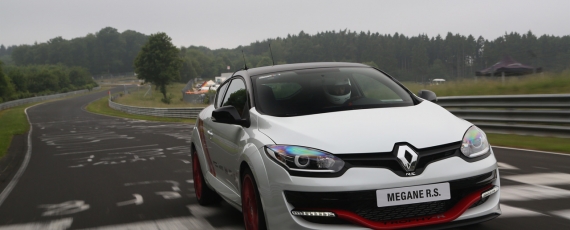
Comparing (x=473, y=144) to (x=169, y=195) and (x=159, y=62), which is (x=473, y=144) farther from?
(x=159, y=62)

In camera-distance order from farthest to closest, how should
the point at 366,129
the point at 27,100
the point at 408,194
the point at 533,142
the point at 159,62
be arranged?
1. the point at 159,62
2. the point at 27,100
3. the point at 533,142
4. the point at 366,129
5. the point at 408,194

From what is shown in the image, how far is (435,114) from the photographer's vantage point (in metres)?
4.99

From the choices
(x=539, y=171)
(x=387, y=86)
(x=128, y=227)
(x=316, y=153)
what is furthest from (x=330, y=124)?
(x=539, y=171)

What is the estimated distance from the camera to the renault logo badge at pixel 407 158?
4197 mm

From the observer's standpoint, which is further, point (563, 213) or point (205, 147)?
point (205, 147)

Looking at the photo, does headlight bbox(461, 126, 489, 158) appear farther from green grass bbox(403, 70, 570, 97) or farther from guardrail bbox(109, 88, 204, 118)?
guardrail bbox(109, 88, 204, 118)

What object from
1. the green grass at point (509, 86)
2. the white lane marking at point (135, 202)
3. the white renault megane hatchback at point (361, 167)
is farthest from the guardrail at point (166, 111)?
the white renault megane hatchback at point (361, 167)

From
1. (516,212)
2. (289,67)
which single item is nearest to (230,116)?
(289,67)

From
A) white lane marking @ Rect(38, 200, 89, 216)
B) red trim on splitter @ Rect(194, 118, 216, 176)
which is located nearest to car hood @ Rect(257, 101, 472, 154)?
red trim on splitter @ Rect(194, 118, 216, 176)

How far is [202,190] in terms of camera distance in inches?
287

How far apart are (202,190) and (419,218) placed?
3439mm

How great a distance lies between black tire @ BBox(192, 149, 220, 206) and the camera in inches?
285

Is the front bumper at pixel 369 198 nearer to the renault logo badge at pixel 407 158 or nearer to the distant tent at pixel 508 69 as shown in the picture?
the renault logo badge at pixel 407 158

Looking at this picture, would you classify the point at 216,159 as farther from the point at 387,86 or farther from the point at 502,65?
the point at 502,65
